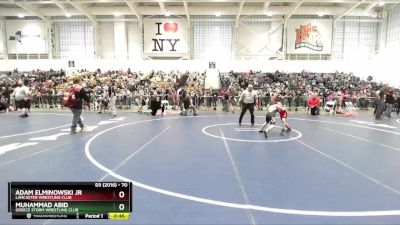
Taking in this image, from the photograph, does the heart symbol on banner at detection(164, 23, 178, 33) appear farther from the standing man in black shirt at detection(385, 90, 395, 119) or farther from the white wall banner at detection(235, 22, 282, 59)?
the standing man in black shirt at detection(385, 90, 395, 119)

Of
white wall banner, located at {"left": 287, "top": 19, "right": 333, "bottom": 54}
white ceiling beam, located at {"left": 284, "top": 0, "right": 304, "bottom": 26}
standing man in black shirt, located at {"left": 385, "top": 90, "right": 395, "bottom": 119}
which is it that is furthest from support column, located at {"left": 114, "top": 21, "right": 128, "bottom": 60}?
standing man in black shirt, located at {"left": 385, "top": 90, "right": 395, "bottom": 119}

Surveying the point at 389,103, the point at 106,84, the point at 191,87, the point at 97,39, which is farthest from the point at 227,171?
the point at 97,39

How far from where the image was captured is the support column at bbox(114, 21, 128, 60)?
34.2 metres

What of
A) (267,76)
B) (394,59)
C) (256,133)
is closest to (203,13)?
(267,76)

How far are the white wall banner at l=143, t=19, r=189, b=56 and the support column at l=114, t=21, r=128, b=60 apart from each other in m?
2.25

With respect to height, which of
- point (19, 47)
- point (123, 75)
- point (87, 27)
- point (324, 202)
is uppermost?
point (87, 27)

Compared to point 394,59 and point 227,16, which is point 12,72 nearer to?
point 227,16

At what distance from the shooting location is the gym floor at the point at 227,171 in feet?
13.2

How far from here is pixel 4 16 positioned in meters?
34.6

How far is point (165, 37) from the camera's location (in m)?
34.5

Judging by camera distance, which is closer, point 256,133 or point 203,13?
point 256,133

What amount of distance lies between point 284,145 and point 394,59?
28.2 m

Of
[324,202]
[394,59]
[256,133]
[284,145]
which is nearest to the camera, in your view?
[324,202]
